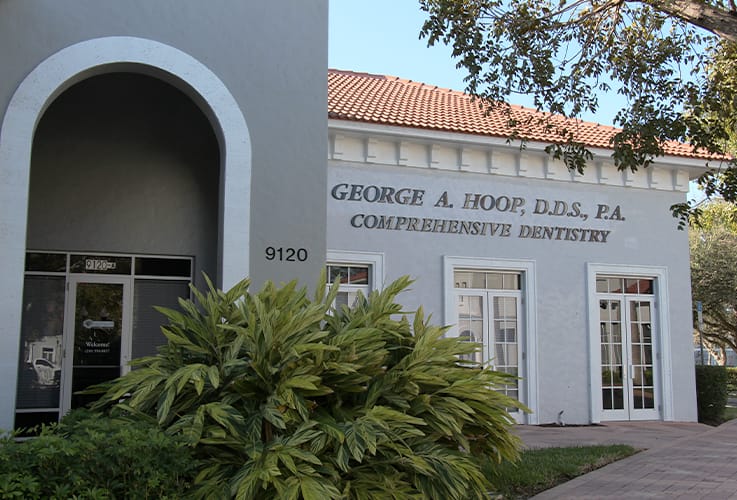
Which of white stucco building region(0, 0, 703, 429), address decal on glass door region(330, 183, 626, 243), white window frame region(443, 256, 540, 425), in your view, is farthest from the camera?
white window frame region(443, 256, 540, 425)

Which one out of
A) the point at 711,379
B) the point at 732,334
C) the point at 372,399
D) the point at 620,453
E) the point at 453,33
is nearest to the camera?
the point at 372,399

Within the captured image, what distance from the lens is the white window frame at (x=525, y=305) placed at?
12.6 metres

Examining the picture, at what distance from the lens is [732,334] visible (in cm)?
3053

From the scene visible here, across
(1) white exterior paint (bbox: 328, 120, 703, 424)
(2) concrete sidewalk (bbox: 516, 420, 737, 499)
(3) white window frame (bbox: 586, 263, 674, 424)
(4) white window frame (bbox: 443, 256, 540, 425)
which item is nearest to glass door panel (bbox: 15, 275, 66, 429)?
(1) white exterior paint (bbox: 328, 120, 703, 424)

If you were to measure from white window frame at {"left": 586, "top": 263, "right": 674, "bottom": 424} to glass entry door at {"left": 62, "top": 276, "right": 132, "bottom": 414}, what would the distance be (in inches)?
328

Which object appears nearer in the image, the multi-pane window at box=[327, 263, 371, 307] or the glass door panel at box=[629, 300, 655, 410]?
the multi-pane window at box=[327, 263, 371, 307]

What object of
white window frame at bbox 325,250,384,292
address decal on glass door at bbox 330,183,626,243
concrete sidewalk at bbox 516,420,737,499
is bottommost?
concrete sidewalk at bbox 516,420,737,499

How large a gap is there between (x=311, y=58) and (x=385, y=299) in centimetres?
303

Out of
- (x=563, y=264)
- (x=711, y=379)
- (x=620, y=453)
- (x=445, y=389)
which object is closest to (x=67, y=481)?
(x=445, y=389)

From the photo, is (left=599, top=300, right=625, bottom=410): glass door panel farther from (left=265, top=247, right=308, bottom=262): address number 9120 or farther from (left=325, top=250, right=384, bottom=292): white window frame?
(left=265, top=247, right=308, bottom=262): address number 9120

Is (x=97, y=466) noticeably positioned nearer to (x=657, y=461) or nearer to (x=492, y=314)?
(x=657, y=461)

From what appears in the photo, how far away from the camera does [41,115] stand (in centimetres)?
662

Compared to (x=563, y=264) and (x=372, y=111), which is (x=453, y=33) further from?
(x=563, y=264)

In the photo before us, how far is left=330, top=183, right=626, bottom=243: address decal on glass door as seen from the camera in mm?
12234
